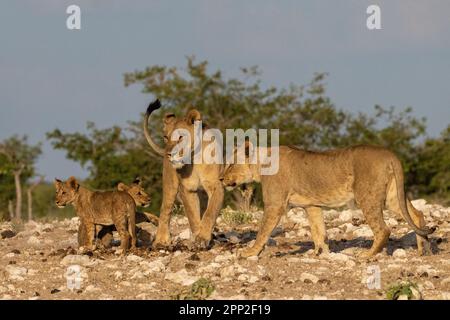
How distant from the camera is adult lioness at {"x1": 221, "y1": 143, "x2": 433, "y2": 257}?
937 cm

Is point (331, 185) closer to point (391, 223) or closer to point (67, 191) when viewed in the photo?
point (391, 223)

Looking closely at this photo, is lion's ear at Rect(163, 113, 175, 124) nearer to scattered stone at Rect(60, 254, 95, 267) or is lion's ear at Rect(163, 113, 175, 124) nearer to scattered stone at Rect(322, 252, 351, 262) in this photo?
scattered stone at Rect(60, 254, 95, 267)

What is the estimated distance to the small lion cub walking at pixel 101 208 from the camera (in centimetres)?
1021

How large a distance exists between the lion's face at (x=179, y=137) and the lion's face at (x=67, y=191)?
1194 mm

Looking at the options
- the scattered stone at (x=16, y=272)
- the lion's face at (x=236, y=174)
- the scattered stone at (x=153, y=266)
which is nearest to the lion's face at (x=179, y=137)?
the lion's face at (x=236, y=174)

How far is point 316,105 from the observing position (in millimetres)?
32312

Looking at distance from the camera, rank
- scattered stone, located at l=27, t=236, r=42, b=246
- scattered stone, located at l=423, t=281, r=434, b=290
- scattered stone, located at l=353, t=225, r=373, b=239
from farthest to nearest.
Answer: scattered stone, located at l=27, t=236, r=42, b=246
scattered stone, located at l=353, t=225, r=373, b=239
scattered stone, located at l=423, t=281, r=434, b=290

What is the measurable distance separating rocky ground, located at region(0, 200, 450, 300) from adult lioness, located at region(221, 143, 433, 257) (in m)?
0.28

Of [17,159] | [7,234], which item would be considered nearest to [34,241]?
[7,234]

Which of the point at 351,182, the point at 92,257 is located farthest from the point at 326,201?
the point at 92,257

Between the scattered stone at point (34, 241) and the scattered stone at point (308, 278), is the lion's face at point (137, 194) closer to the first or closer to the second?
the scattered stone at point (34, 241)

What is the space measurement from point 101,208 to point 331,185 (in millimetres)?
2442

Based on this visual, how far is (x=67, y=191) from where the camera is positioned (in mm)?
10734

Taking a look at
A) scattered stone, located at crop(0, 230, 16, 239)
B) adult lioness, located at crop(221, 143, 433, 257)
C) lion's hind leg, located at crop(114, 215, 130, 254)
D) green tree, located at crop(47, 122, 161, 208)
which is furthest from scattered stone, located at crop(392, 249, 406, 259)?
green tree, located at crop(47, 122, 161, 208)
